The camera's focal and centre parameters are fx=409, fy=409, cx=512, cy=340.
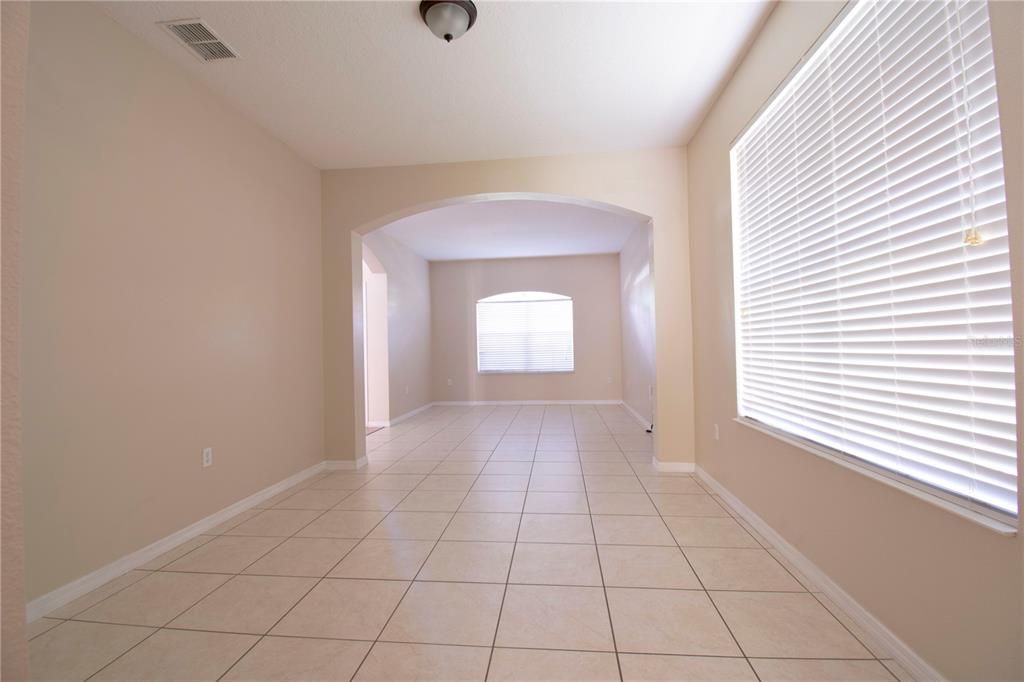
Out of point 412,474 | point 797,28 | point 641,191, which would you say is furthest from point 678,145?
point 412,474

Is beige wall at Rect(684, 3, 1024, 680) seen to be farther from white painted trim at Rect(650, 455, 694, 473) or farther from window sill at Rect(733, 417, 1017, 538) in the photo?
white painted trim at Rect(650, 455, 694, 473)

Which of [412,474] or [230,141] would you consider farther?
[412,474]

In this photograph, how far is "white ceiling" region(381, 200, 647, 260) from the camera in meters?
5.09

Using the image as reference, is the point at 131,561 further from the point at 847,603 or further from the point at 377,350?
the point at 377,350

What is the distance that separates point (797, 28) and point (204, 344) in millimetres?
3526

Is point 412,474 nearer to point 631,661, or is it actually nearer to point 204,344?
point 204,344

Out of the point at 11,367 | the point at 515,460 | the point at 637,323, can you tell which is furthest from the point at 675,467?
the point at 11,367

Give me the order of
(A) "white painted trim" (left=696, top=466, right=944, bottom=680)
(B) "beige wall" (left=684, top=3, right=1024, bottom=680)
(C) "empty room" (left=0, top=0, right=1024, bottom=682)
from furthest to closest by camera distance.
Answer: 1. (A) "white painted trim" (left=696, top=466, right=944, bottom=680)
2. (C) "empty room" (left=0, top=0, right=1024, bottom=682)
3. (B) "beige wall" (left=684, top=3, right=1024, bottom=680)

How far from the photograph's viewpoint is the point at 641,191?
3.50m

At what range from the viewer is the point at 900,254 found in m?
1.32

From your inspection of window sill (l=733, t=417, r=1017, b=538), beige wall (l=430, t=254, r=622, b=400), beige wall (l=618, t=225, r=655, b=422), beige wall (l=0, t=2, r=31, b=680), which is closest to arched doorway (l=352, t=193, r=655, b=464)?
beige wall (l=618, t=225, r=655, b=422)

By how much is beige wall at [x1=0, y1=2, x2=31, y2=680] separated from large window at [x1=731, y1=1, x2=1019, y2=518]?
2.02m

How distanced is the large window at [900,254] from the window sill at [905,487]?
2 centimetres

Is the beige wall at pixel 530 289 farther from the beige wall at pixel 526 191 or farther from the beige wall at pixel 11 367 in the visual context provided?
the beige wall at pixel 11 367
